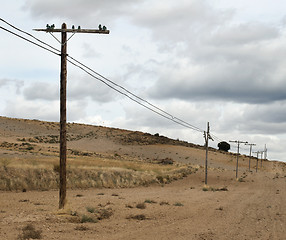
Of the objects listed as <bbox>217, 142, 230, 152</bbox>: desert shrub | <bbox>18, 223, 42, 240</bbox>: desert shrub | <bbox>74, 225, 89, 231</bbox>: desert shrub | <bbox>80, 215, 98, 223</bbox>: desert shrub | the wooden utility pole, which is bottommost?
<bbox>217, 142, 230, 152</bbox>: desert shrub

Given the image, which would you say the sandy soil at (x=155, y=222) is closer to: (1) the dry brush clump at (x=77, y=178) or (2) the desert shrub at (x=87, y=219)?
(2) the desert shrub at (x=87, y=219)

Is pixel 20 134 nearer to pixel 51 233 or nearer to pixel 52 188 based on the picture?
pixel 52 188

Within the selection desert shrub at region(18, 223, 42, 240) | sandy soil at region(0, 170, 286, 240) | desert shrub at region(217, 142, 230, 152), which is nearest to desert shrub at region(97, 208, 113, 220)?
sandy soil at region(0, 170, 286, 240)

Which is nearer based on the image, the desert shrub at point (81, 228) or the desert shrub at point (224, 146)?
the desert shrub at point (81, 228)

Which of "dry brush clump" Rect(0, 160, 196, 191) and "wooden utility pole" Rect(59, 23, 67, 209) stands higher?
"wooden utility pole" Rect(59, 23, 67, 209)

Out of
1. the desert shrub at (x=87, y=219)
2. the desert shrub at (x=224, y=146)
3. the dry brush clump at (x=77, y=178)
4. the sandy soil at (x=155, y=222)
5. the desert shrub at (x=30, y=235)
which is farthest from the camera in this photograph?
the desert shrub at (x=224, y=146)

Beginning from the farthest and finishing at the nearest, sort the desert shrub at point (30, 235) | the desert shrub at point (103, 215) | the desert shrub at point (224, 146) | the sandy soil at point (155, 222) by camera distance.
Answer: the desert shrub at point (224, 146), the desert shrub at point (103, 215), the sandy soil at point (155, 222), the desert shrub at point (30, 235)

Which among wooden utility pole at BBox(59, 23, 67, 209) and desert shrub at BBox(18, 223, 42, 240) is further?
wooden utility pole at BBox(59, 23, 67, 209)

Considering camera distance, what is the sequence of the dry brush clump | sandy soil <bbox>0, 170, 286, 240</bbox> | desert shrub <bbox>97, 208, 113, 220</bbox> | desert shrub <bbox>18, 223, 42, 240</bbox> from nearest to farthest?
desert shrub <bbox>18, 223, 42, 240</bbox> < sandy soil <bbox>0, 170, 286, 240</bbox> < desert shrub <bbox>97, 208, 113, 220</bbox> < the dry brush clump

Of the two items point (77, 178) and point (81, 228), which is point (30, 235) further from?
point (77, 178)

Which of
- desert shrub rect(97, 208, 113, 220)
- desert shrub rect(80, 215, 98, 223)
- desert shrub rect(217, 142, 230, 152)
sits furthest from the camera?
desert shrub rect(217, 142, 230, 152)

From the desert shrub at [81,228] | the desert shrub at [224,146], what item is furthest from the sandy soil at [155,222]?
the desert shrub at [224,146]

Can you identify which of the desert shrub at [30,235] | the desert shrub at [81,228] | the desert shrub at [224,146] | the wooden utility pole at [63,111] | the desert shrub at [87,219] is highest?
the wooden utility pole at [63,111]

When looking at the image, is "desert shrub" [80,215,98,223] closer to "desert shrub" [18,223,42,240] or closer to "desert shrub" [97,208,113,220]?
"desert shrub" [97,208,113,220]
